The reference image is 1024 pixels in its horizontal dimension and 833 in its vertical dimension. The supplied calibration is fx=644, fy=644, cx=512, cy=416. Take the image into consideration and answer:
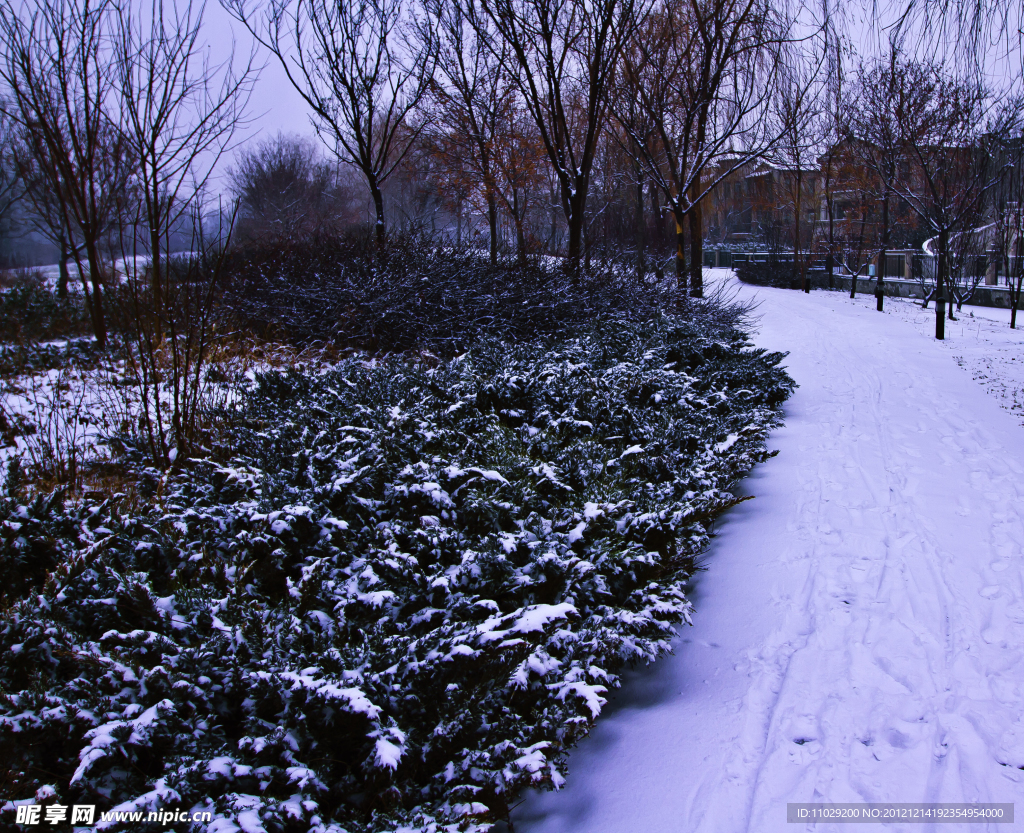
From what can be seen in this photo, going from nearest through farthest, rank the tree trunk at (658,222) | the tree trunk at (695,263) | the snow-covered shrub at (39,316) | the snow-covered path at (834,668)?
1. the snow-covered path at (834,668)
2. the snow-covered shrub at (39,316)
3. the tree trunk at (695,263)
4. the tree trunk at (658,222)

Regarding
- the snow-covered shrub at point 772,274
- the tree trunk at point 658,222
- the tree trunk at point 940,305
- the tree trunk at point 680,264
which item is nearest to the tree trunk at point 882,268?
the snow-covered shrub at point 772,274

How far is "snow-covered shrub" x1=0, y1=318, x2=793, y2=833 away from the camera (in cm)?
191

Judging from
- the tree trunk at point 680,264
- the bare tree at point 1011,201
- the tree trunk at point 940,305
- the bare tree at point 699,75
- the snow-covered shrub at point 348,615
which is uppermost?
the bare tree at point 699,75

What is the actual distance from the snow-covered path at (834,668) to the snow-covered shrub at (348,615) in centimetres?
24

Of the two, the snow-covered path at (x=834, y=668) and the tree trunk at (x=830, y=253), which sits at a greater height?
the tree trunk at (x=830, y=253)

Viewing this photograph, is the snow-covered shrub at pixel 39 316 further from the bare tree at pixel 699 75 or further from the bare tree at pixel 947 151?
the bare tree at pixel 947 151

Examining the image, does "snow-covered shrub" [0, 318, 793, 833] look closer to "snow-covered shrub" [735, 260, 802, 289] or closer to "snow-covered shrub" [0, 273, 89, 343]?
"snow-covered shrub" [0, 273, 89, 343]

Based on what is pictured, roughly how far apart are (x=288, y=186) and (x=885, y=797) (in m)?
39.9

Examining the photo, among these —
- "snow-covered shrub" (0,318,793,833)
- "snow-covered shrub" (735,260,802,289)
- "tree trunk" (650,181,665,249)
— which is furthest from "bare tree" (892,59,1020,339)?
"snow-covered shrub" (0,318,793,833)

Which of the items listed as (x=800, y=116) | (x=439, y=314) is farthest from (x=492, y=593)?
(x=800, y=116)

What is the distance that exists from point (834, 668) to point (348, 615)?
2159 mm

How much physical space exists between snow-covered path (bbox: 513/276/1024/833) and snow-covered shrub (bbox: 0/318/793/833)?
241mm

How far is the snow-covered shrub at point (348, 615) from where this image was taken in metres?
1.91

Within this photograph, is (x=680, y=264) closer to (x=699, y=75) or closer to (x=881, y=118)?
(x=699, y=75)
